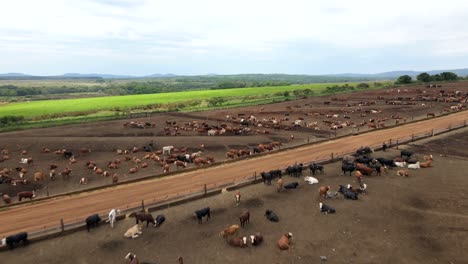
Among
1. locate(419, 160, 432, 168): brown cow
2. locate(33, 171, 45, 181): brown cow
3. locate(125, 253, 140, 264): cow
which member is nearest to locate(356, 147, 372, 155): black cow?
locate(419, 160, 432, 168): brown cow

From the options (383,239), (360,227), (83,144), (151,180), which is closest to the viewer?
(383,239)

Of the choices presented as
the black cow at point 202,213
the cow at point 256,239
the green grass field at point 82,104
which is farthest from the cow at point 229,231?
the green grass field at point 82,104

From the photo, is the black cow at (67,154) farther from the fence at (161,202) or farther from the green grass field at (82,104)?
the green grass field at (82,104)

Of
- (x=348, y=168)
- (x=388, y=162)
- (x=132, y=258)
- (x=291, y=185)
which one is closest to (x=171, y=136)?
(x=291, y=185)

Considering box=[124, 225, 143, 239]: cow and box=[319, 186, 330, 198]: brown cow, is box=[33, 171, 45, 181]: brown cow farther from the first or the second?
box=[319, 186, 330, 198]: brown cow

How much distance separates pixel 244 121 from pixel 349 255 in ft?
160

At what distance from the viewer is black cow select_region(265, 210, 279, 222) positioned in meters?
23.4

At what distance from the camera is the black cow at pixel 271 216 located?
23369mm

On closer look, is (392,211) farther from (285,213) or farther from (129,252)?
(129,252)

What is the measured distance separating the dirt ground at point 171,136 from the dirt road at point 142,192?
3.86m

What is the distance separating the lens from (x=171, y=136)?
185ft

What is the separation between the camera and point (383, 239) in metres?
21.0

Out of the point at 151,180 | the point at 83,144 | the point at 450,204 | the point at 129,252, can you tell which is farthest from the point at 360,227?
the point at 83,144

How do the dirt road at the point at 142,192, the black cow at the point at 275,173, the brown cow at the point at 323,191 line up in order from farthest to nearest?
1. the black cow at the point at 275,173
2. the brown cow at the point at 323,191
3. the dirt road at the point at 142,192
